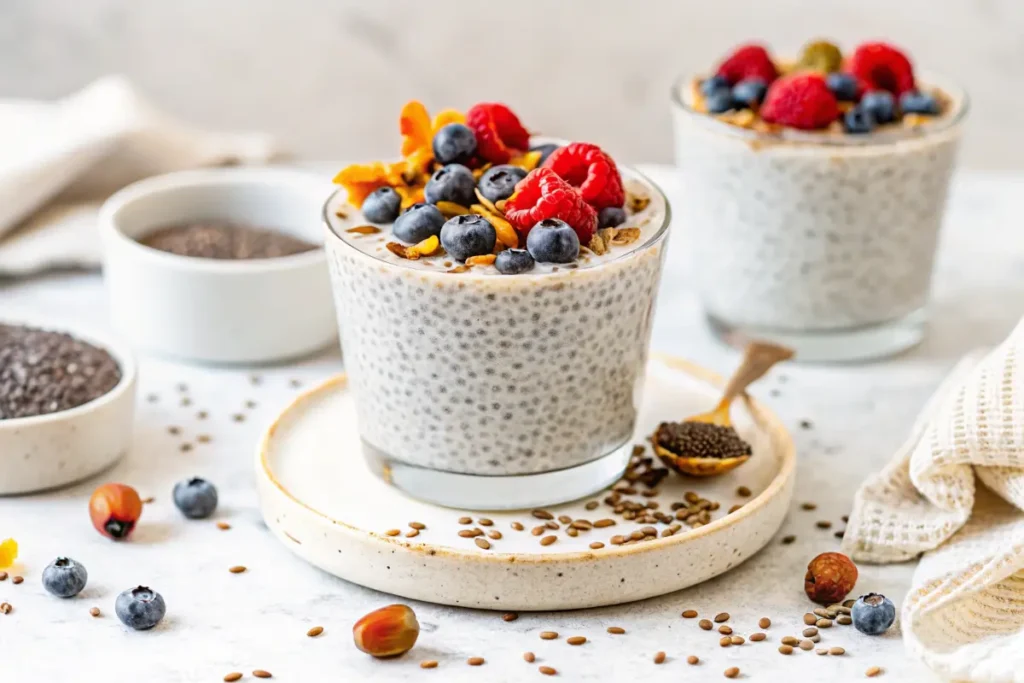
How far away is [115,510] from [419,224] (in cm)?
37

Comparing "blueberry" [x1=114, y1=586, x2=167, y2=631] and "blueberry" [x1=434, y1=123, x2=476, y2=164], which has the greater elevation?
"blueberry" [x1=434, y1=123, x2=476, y2=164]

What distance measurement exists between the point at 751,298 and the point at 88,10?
5.88 ft

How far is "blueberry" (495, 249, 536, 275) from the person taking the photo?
1.06 metres

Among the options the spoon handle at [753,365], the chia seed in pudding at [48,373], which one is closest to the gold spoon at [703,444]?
the spoon handle at [753,365]

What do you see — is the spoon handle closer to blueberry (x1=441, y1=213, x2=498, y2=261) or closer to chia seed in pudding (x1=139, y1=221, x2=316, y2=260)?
blueberry (x1=441, y1=213, x2=498, y2=261)

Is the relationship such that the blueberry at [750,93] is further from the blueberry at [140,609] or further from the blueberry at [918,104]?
the blueberry at [140,609]

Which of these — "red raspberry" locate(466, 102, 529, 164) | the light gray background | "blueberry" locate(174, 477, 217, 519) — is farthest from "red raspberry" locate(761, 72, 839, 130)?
the light gray background

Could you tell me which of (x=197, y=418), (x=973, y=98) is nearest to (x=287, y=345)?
(x=197, y=418)

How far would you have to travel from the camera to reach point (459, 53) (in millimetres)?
2805

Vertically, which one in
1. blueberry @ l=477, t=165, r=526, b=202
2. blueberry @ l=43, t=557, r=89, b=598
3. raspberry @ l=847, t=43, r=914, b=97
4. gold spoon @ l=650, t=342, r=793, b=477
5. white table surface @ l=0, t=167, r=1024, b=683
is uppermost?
raspberry @ l=847, t=43, r=914, b=97

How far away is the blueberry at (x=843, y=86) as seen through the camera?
150 cm

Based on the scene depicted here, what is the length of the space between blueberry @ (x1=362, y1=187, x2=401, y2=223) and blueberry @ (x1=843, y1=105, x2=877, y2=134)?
57 centimetres

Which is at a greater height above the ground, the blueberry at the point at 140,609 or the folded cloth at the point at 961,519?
the folded cloth at the point at 961,519

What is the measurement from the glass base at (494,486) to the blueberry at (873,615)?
0.26 m
